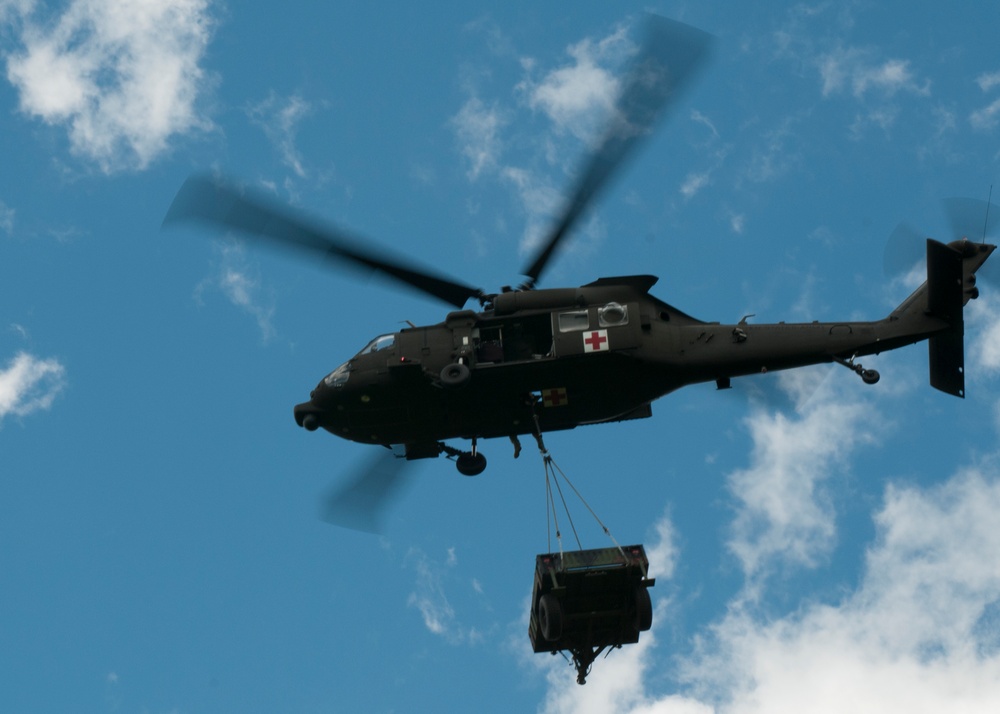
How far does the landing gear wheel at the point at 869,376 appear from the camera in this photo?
22.6 m

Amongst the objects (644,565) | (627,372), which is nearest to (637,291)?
(627,372)

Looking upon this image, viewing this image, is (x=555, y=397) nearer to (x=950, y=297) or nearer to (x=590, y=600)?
(x=590, y=600)

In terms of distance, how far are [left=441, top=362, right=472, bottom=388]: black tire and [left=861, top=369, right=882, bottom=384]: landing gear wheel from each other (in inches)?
292

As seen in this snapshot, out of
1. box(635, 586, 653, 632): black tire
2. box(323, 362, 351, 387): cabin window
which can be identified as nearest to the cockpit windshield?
box(323, 362, 351, 387): cabin window

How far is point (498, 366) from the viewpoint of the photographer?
74.6 feet

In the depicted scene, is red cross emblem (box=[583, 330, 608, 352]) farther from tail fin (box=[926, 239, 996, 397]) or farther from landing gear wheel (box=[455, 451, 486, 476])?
tail fin (box=[926, 239, 996, 397])

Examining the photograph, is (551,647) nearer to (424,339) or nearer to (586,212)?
(424,339)

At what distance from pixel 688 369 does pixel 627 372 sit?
1211 millimetres

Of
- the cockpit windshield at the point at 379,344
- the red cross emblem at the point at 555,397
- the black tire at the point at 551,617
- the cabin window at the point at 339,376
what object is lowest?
the black tire at the point at 551,617

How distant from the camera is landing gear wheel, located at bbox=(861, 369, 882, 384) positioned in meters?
22.6

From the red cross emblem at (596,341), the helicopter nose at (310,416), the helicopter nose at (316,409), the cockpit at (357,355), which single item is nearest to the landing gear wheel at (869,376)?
the red cross emblem at (596,341)

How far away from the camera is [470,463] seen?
24.5 m

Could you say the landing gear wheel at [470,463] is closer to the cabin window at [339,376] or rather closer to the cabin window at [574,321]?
the cabin window at [339,376]

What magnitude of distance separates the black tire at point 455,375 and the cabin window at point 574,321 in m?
2.00
